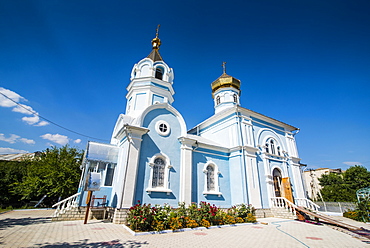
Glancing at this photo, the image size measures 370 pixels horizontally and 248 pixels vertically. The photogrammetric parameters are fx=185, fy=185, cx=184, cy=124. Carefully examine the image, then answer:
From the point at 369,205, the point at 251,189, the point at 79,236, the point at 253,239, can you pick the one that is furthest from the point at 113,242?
the point at 369,205

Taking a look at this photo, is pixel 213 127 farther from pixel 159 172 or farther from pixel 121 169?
pixel 121 169

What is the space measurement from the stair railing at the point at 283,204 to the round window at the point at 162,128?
29.9 feet

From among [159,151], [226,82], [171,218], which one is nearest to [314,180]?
[226,82]

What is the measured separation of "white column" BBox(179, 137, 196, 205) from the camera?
10.7 metres

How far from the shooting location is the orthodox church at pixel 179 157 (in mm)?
9945

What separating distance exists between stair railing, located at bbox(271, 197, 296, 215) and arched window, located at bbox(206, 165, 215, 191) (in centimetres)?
460

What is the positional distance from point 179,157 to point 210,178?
298 centimetres

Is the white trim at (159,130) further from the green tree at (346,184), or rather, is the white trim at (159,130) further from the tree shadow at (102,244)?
the green tree at (346,184)

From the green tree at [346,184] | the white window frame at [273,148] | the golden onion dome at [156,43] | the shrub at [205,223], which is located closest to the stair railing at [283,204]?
the white window frame at [273,148]

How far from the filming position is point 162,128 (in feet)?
37.9

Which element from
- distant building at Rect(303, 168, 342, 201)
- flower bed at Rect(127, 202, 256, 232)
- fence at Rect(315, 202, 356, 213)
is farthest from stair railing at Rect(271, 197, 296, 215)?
distant building at Rect(303, 168, 342, 201)

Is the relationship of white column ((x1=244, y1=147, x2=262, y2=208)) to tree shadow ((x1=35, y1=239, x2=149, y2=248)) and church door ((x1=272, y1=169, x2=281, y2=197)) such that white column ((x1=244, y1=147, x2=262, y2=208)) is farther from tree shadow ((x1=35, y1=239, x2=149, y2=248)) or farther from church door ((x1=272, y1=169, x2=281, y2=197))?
tree shadow ((x1=35, y1=239, x2=149, y2=248))

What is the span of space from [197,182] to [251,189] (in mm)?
3894

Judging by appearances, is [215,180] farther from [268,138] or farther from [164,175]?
[268,138]
